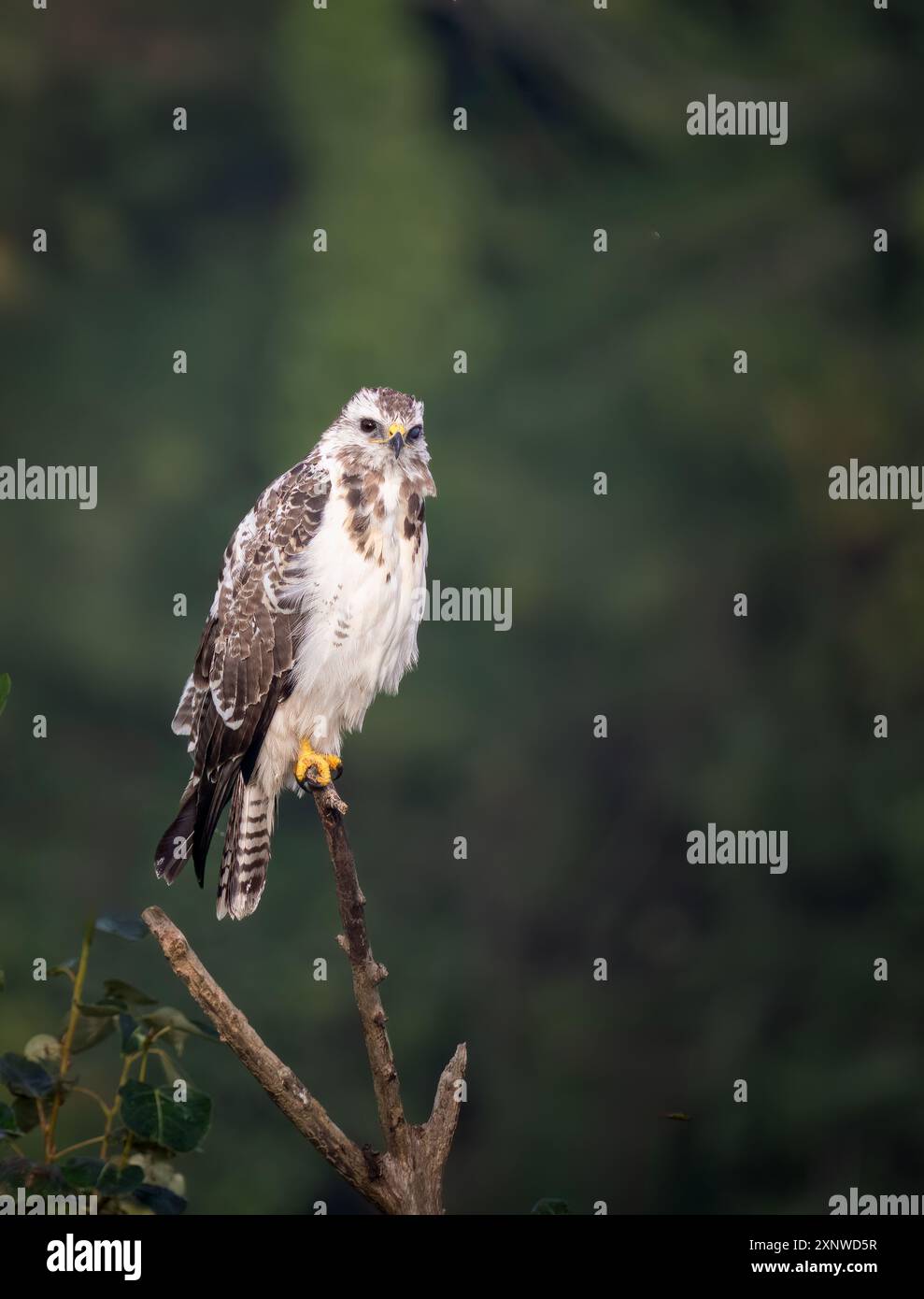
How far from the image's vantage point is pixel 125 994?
210cm

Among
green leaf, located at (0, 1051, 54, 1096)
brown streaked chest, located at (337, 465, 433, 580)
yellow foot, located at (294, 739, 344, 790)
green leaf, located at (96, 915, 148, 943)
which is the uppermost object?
brown streaked chest, located at (337, 465, 433, 580)

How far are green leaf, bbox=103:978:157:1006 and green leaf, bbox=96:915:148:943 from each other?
7cm

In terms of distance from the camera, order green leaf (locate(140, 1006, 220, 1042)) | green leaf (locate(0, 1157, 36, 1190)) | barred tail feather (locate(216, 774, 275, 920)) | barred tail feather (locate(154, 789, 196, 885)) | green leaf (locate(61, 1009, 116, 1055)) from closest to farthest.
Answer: green leaf (locate(0, 1157, 36, 1190))
green leaf (locate(140, 1006, 220, 1042))
green leaf (locate(61, 1009, 116, 1055))
barred tail feather (locate(154, 789, 196, 885))
barred tail feather (locate(216, 774, 275, 920))

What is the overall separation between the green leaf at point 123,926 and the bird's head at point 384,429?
96 centimetres

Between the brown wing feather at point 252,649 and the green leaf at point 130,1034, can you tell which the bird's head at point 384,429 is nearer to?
the brown wing feather at point 252,649

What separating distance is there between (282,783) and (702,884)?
1.39m

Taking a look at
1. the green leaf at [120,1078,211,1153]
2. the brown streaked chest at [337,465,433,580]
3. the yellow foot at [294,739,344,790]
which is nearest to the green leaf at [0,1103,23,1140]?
the green leaf at [120,1078,211,1153]

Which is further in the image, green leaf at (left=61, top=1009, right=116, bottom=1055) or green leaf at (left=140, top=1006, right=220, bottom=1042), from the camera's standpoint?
green leaf at (left=61, top=1009, right=116, bottom=1055)

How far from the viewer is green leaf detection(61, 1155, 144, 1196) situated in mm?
1970

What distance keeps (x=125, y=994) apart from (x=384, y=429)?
1092mm

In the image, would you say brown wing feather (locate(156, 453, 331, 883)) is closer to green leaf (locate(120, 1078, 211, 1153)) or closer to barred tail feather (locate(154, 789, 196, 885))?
barred tail feather (locate(154, 789, 196, 885))

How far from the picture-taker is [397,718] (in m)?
3.80

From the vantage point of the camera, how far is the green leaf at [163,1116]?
2006 mm

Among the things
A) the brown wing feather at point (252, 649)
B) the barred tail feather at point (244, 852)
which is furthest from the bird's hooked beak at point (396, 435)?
the barred tail feather at point (244, 852)
